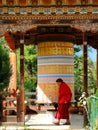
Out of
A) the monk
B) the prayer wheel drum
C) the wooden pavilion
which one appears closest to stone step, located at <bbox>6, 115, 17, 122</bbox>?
the wooden pavilion

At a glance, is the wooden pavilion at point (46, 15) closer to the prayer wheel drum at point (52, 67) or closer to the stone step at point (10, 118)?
the stone step at point (10, 118)

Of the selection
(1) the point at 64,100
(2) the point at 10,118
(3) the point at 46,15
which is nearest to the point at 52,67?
(1) the point at 64,100

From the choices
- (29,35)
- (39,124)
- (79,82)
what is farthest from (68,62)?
(79,82)

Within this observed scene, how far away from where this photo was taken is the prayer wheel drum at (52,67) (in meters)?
15.6

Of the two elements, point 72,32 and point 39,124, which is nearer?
point 39,124

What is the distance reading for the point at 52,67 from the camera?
15633 mm

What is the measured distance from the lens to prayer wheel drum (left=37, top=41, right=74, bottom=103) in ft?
51.3

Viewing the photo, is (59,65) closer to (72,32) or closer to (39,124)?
(72,32)

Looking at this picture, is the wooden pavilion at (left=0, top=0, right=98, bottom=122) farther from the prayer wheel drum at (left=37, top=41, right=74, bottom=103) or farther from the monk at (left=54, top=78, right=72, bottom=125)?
the prayer wheel drum at (left=37, top=41, right=74, bottom=103)

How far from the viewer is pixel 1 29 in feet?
41.2

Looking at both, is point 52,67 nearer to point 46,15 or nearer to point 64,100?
point 64,100

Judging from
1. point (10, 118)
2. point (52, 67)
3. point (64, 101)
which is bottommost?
point (10, 118)

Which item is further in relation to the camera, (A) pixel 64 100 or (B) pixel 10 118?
(B) pixel 10 118

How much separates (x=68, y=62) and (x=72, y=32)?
1175mm
